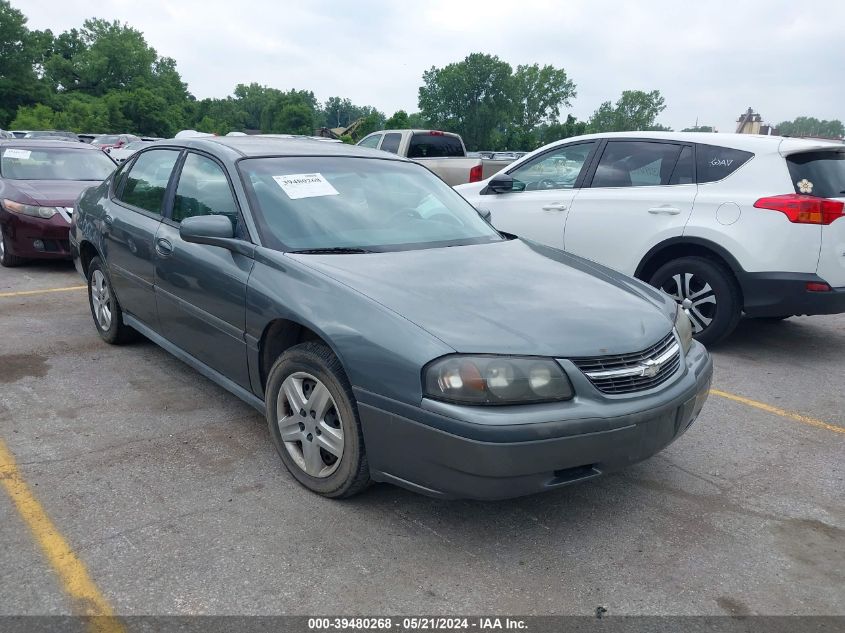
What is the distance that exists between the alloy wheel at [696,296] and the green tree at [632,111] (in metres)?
134

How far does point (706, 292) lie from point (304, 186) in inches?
131

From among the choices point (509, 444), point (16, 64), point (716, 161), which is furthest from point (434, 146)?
point (16, 64)

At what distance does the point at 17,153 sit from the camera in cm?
881

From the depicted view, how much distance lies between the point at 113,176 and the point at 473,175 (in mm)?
7800

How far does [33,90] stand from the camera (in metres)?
63.7

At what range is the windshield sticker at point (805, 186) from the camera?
5078mm

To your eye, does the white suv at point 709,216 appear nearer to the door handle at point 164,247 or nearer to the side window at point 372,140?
the door handle at point 164,247

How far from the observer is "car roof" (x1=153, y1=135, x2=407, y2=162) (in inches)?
157

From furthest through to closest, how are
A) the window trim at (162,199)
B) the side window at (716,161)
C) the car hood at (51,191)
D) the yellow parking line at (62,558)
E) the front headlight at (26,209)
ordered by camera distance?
the car hood at (51,191) < the front headlight at (26,209) < the side window at (716,161) < the window trim at (162,199) < the yellow parking line at (62,558)

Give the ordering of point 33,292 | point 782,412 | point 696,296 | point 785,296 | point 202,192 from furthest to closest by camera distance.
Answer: point 33,292 → point 696,296 → point 785,296 → point 782,412 → point 202,192

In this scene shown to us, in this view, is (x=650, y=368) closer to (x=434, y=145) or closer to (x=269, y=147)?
(x=269, y=147)

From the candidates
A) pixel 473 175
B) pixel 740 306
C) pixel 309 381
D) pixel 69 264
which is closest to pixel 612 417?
pixel 309 381

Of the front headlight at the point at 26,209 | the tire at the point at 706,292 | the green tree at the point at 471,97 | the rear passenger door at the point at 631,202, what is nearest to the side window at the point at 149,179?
the rear passenger door at the point at 631,202

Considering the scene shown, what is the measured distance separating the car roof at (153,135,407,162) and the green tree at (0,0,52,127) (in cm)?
6792
